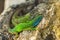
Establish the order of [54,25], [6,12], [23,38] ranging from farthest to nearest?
[6,12]
[23,38]
[54,25]

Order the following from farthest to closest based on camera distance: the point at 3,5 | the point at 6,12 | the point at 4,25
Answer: the point at 3,5, the point at 6,12, the point at 4,25

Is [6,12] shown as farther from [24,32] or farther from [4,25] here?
[24,32]

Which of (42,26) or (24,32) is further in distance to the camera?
(24,32)

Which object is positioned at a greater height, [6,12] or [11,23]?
[6,12]

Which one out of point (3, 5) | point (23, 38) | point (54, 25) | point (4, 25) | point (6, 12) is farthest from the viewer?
point (3, 5)

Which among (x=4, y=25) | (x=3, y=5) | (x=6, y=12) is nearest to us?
(x=4, y=25)

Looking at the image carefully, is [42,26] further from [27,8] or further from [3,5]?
[3,5]

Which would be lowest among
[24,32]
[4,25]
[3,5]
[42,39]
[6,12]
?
[42,39]

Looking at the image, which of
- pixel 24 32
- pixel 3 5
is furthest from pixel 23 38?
pixel 3 5

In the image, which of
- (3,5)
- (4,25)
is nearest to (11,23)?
(4,25)
